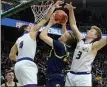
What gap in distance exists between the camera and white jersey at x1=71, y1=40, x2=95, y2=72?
5.84 meters

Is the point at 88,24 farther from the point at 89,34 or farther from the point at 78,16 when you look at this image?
the point at 89,34

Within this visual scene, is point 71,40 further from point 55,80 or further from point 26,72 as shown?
point 26,72

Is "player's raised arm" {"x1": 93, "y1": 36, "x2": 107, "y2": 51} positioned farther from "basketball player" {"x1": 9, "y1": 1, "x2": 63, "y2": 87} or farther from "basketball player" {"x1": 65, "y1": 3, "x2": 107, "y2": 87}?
"basketball player" {"x1": 9, "y1": 1, "x2": 63, "y2": 87}

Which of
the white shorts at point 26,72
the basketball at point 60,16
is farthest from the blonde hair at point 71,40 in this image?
the white shorts at point 26,72

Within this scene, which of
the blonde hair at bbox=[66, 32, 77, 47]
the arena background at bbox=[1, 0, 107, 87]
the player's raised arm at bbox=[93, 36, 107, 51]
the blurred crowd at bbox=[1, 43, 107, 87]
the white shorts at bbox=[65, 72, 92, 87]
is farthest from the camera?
the arena background at bbox=[1, 0, 107, 87]

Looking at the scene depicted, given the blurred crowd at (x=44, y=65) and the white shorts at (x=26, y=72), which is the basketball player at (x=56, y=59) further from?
the blurred crowd at (x=44, y=65)

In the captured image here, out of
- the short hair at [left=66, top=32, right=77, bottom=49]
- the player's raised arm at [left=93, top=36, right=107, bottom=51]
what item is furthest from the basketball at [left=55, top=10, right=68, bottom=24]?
the player's raised arm at [left=93, top=36, right=107, bottom=51]

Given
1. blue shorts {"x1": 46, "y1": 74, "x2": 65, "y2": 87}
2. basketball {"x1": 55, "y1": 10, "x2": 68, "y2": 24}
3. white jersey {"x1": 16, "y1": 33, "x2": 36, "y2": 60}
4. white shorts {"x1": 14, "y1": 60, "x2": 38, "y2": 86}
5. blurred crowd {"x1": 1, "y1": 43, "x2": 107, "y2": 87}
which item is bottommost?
blurred crowd {"x1": 1, "y1": 43, "x2": 107, "y2": 87}

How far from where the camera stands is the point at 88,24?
21.4 meters

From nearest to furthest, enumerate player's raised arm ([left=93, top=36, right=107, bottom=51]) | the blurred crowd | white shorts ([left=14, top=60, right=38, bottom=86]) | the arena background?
1. white shorts ([left=14, top=60, right=38, bottom=86])
2. player's raised arm ([left=93, top=36, right=107, bottom=51])
3. the blurred crowd
4. the arena background

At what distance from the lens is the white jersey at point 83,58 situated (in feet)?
19.2

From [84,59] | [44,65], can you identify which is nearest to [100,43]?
[84,59]

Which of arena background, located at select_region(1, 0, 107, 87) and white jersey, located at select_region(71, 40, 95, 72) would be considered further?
arena background, located at select_region(1, 0, 107, 87)

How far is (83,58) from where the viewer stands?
5.88m
